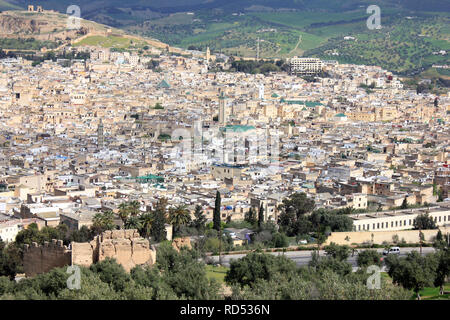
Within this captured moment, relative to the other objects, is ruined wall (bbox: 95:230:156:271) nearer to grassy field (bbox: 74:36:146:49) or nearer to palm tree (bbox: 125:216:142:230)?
palm tree (bbox: 125:216:142:230)

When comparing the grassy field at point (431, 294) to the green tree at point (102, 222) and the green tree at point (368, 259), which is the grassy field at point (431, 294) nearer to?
the green tree at point (368, 259)

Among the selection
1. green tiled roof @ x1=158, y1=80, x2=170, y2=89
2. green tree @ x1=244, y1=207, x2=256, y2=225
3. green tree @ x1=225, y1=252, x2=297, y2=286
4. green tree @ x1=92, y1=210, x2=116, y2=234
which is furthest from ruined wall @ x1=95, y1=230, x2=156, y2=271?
green tiled roof @ x1=158, y1=80, x2=170, y2=89

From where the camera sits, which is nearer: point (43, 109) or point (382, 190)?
point (382, 190)

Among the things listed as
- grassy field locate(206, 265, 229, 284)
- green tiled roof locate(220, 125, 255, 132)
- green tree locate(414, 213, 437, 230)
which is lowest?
grassy field locate(206, 265, 229, 284)

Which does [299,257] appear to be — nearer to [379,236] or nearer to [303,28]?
[379,236]
